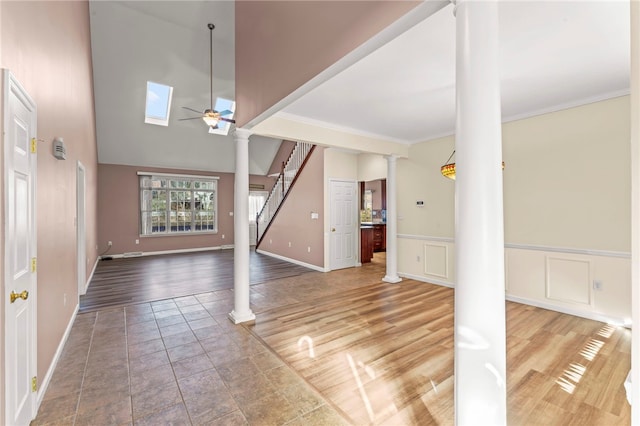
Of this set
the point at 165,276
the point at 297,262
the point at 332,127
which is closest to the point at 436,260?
the point at 332,127

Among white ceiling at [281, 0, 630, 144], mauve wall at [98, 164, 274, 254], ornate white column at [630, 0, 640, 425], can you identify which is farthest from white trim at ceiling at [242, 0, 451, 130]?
mauve wall at [98, 164, 274, 254]

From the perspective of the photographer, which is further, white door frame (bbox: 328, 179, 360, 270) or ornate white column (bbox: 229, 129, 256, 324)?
white door frame (bbox: 328, 179, 360, 270)

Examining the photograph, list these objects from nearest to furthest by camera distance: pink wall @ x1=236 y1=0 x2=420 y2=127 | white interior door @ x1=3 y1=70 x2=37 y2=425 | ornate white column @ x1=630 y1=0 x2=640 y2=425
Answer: ornate white column @ x1=630 y1=0 x2=640 y2=425, white interior door @ x1=3 y1=70 x2=37 y2=425, pink wall @ x1=236 y1=0 x2=420 y2=127

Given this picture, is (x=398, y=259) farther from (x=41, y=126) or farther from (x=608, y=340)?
(x=41, y=126)

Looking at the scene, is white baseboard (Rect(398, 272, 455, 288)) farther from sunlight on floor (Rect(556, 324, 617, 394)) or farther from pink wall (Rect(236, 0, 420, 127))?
pink wall (Rect(236, 0, 420, 127))

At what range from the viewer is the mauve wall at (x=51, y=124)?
1851 mm

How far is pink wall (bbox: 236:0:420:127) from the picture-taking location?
5.65 ft

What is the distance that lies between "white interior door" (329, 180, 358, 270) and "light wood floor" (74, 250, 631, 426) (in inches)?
76.3

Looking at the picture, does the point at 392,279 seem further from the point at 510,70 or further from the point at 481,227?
the point at 481,227

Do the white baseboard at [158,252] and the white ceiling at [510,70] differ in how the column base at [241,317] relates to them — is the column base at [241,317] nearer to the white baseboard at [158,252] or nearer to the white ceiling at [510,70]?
the white ceiling at [510,70]

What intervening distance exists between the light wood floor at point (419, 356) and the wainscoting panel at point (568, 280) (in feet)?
0.91

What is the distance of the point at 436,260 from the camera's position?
5.25 m

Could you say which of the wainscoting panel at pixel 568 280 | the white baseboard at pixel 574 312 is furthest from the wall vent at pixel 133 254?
the wainscoting panel at pixel 568 280

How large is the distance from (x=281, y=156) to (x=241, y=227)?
7241 mm
